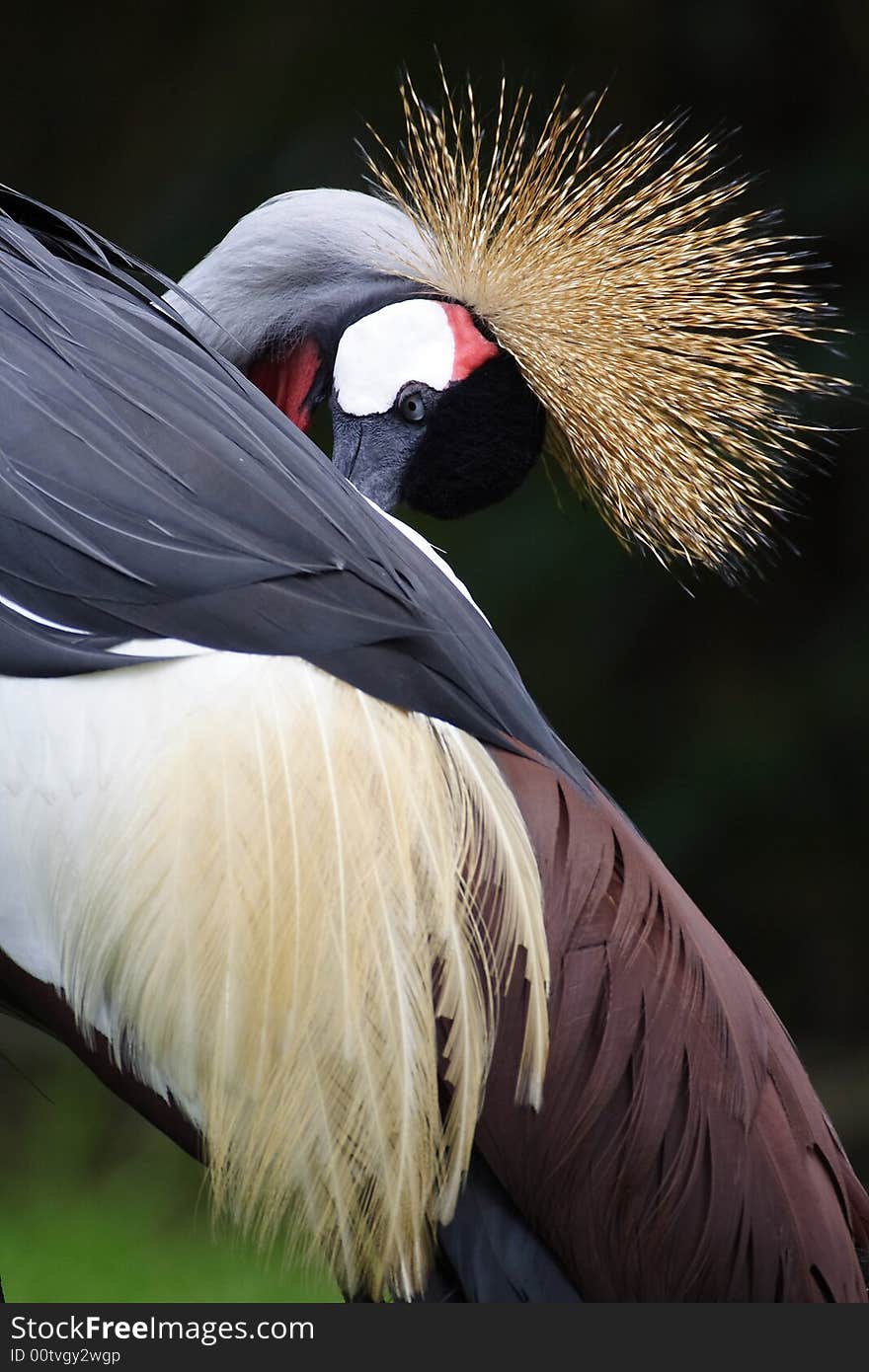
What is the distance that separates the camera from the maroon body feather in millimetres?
738

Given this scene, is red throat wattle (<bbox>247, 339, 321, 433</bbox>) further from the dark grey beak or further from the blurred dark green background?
the blurred dark green background

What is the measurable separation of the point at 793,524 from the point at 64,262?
1.42 metres

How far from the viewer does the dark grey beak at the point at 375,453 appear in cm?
115

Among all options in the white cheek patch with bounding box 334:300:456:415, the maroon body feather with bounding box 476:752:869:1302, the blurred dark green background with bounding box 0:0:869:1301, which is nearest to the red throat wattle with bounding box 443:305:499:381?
the white cheek patch with bounding box 334:300:456:415

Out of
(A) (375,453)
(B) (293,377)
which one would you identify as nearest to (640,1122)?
(A) (375,453)

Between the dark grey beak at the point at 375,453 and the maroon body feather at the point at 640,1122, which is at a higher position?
the dark grey beak at the point at 375,453

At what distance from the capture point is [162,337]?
2.91ft

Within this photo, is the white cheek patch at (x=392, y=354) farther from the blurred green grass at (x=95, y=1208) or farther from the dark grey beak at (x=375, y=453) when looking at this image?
the blurred green grass at (x=95, y=1208)

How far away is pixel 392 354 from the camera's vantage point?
3.72 feet

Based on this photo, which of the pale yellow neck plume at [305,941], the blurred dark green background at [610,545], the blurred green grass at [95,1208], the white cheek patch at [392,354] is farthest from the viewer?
the blurred dark green background at [610,545]

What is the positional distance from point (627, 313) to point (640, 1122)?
0.65 m

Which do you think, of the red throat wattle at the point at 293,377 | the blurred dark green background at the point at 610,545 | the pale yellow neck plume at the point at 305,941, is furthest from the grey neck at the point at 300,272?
the blurred dark green background at the point at 610,545

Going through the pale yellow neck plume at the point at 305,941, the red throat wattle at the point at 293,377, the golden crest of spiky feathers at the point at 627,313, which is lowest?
the pale yellow neck plume at the point at 305,941

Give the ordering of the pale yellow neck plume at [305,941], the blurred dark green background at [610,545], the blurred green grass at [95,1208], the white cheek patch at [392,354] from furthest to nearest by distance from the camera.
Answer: the blurred dark green background at [610,545], the blurred green grass at [95,1208], the white cheek patch at [392,354], the pale yellow neck plume at [305,941]
